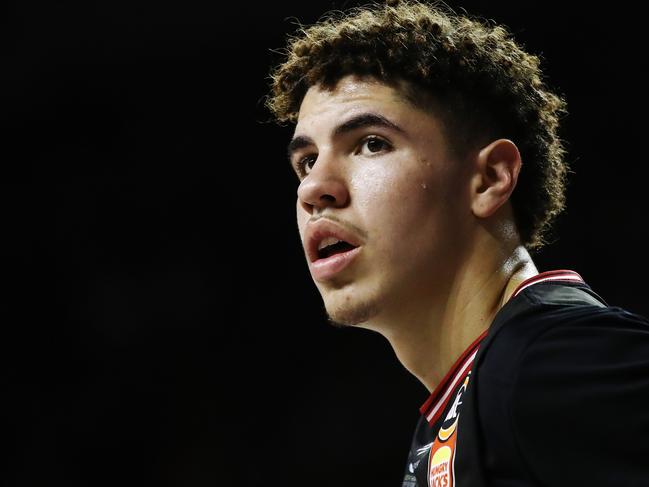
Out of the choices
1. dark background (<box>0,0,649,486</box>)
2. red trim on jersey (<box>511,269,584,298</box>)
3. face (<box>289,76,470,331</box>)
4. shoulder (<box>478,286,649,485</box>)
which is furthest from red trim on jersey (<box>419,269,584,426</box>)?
dark background (<box>0,0,649,486</box>)

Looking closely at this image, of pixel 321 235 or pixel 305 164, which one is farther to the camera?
pixel 305 164

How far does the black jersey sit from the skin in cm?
30

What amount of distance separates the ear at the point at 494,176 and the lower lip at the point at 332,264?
271 millimetres

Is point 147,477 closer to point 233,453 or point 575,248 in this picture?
point 233,453

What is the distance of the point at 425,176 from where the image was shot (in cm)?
159

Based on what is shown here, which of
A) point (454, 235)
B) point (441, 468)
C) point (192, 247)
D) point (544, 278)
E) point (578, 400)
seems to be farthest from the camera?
point (192, 247)

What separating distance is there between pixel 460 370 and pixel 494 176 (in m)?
0.40

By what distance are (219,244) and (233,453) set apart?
109 cm

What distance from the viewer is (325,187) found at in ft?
5.25

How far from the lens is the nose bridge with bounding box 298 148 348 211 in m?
1.60

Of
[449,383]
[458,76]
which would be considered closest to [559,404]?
[449,383]

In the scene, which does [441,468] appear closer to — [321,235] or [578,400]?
[578,400]

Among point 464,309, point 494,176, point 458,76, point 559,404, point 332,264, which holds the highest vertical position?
point 458,76

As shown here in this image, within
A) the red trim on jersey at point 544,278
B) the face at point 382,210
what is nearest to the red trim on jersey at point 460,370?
the red trim on jersey at point 544,278
